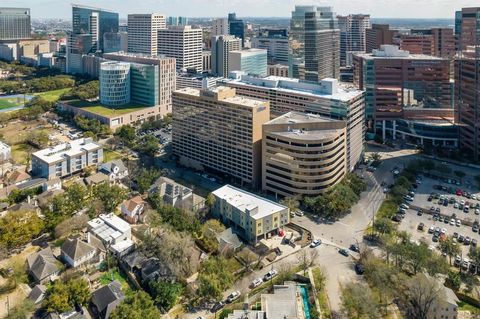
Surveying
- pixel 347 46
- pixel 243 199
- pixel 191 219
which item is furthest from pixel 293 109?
pixel 347 46

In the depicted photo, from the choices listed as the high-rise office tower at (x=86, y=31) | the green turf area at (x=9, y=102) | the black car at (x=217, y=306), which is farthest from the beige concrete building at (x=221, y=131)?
the high-rise office tower at (x=86, y=31)

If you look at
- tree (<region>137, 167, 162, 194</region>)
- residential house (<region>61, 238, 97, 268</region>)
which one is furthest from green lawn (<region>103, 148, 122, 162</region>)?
residential house (<region>61, 238, 97, 268</region>)

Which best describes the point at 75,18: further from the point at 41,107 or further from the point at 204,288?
the point at 204,288

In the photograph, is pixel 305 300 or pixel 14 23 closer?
pixel 305 300

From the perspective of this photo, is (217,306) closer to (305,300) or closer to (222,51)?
(305,300)

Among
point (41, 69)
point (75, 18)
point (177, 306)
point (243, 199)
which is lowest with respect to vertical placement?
point (177, 306)

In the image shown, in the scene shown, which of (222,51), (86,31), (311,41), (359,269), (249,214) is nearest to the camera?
(359,269)

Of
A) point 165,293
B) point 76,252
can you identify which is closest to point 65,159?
point 76,252

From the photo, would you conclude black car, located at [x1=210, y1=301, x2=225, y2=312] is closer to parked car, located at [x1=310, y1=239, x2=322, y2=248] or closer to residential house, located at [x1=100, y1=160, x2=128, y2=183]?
parked car, located at [x1=310, y1=239, x2=322, y2=248]
